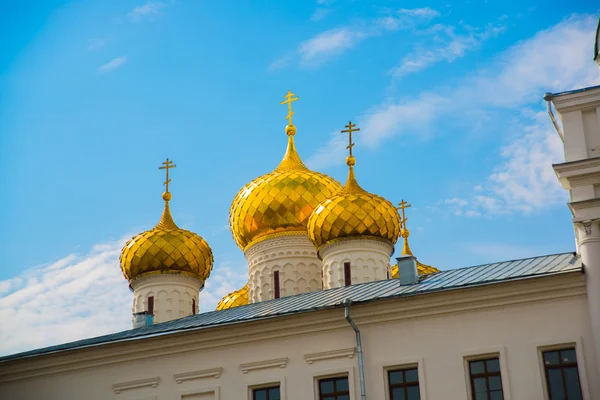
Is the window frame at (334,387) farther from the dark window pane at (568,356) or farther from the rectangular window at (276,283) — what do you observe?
the rectangular window at (276,283)

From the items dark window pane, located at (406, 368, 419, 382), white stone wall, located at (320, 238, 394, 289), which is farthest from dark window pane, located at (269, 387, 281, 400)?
white stone wall, located at (320, 238, 394, 289)

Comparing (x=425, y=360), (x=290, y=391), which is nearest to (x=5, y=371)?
(x=290, y=391)

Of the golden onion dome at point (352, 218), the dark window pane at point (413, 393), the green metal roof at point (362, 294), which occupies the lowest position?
the dark window pane at point (413, 393)

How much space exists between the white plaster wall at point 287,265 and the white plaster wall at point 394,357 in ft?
33.7

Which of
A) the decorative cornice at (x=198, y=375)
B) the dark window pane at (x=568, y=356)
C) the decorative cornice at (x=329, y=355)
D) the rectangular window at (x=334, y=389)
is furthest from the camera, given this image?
the decorative cornice at (x=198, y=375)

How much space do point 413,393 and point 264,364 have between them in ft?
10.3

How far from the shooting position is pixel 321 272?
112 ft

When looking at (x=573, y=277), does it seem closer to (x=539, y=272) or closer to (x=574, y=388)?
(x=539, y=272)

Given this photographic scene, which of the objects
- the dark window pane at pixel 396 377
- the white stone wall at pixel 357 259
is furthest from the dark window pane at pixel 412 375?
the white stone wall at pixel 357 259

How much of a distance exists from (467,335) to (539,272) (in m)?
1.80

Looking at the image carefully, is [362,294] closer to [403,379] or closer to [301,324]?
[301,324]

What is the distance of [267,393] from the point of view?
2255 centimetres

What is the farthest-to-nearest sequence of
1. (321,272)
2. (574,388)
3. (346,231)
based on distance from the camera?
(321,272)
(346,231)
(574,388)

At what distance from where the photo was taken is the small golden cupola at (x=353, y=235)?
31812mm
